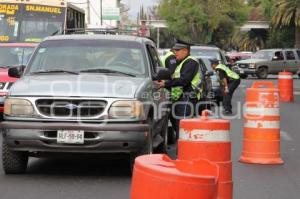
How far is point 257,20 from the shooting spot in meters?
90.2

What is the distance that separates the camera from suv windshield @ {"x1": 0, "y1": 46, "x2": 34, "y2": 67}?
15.9 metres

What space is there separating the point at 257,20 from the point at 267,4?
42.4 ft

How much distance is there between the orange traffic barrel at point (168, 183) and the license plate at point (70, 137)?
406 cm

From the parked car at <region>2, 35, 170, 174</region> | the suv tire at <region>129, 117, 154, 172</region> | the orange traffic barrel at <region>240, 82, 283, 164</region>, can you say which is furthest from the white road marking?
the suv tire at <region>129, 117, 154, 172</region>

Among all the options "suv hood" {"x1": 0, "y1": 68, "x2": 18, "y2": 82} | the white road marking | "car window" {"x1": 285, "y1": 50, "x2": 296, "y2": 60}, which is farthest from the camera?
"car window" {"x1": 285, "y1": 50, "x2": 296, "y2": 60}

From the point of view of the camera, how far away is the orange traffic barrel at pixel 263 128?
1007 cm

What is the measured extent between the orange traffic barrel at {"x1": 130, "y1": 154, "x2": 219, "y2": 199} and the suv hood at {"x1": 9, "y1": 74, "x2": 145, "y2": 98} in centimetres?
421

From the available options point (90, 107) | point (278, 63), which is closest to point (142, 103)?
point (90, 107)

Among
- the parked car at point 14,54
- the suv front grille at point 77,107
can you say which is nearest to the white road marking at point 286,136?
the suv front grille at point 77,107

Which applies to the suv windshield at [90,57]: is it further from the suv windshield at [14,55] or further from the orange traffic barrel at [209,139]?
the suv windshield at [14,55]

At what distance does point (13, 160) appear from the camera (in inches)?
344

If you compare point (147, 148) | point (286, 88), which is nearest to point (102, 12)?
point (286, 88)

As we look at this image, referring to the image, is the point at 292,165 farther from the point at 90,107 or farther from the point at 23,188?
the point at 23,188

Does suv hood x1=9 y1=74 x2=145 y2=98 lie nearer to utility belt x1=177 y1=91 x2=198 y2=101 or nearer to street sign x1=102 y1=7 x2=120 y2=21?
utility belt x1=177 y1=91 x2=198 y2=101
